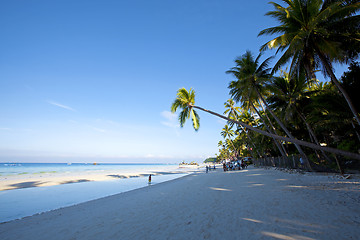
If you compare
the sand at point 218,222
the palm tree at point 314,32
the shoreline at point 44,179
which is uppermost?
the palm tree at point 314,32

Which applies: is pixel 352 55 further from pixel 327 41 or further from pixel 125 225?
pixel 125 225

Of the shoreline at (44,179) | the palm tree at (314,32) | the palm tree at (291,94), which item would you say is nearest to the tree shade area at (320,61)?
the palm tree at (314,32)

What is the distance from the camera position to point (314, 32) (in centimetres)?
850

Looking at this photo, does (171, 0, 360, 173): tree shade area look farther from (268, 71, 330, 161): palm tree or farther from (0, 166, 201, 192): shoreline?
(0, 166, 201, 192): shoreline

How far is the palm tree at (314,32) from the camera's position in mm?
7582

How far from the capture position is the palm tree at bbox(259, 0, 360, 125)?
7.58 metres

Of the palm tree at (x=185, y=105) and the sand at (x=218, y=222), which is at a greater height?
the palm tree at (x=185, y=105)

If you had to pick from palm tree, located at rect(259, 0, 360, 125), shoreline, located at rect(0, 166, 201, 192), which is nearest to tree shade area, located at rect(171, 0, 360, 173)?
palm tree, located at rect(259, 0, 360, 125)

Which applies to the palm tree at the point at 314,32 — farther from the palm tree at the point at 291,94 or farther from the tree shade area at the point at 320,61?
the palm tree at the point at 291,94

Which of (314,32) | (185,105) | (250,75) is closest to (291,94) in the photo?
(250,75)

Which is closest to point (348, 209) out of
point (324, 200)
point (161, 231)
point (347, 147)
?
point (324, 200)

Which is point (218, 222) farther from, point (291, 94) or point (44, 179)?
point (44, 179)

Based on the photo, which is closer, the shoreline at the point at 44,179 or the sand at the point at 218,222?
the sand at the point at 218,222

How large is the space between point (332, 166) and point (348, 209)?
939 cm
